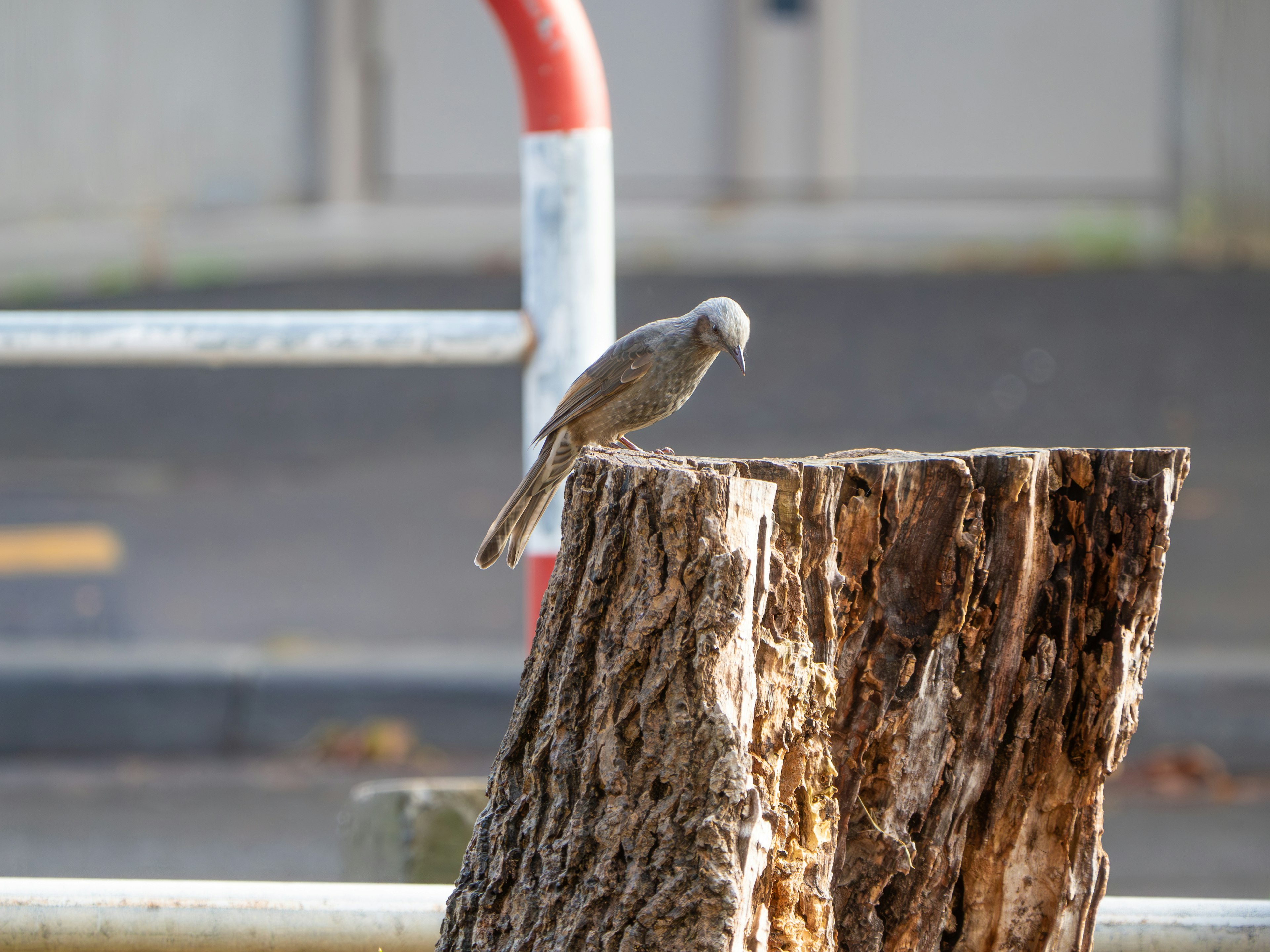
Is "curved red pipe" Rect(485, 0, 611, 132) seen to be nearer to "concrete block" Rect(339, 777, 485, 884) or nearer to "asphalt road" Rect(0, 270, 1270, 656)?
"concrete block" Rect(339, 777, 485, 884)

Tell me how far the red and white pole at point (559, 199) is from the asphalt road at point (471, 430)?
10.5ft

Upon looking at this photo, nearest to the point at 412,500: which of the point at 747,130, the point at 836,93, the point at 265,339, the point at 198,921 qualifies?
the point at 747,130

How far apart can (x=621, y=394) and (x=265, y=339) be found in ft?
2.07

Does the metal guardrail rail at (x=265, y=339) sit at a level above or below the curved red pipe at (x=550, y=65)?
below

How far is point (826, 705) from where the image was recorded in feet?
5.46

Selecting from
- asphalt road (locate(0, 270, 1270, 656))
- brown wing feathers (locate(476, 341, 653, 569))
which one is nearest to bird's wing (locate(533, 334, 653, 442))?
brown wing feathers (locate(476, 341, 653, 569))

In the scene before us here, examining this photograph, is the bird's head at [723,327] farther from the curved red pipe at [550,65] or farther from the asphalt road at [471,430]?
the asphalt road at [471,430]

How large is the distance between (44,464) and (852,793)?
736cm

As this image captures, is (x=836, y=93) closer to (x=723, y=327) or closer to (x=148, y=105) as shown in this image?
(x=148, y=105)

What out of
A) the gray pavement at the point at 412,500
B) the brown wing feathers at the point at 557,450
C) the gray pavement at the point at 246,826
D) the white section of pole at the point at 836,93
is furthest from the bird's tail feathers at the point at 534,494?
the white section of pole at the point at 836,93

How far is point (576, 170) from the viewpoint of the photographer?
233cm

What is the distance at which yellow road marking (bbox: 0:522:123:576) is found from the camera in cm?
624

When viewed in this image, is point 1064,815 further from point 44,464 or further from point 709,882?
point 44,464

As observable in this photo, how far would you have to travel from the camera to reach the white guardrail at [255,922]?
1.77 m
